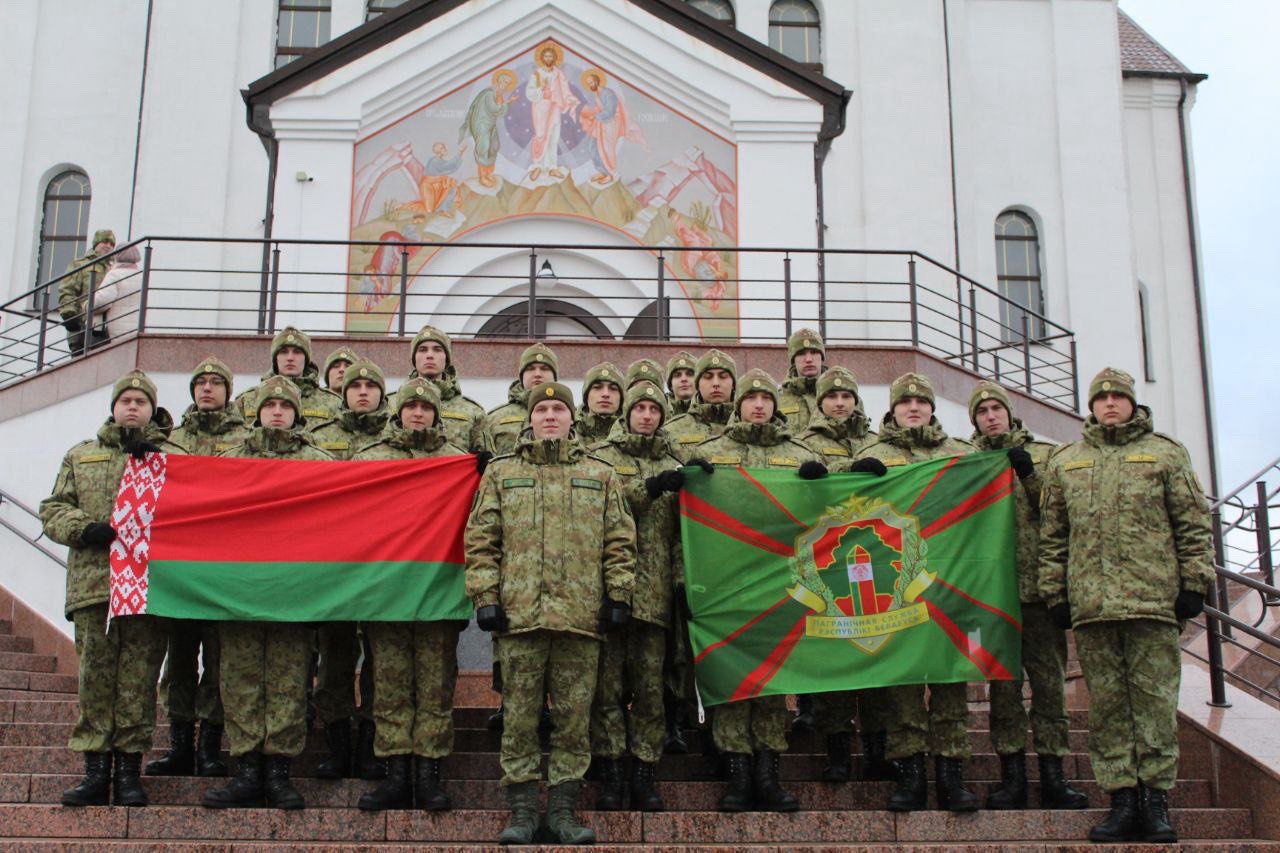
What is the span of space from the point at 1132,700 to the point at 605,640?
2.89 metres

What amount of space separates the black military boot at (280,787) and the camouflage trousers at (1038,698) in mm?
3952

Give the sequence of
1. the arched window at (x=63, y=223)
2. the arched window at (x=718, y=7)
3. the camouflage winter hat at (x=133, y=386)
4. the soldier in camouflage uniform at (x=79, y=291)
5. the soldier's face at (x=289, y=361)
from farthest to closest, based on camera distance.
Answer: the arched window at (x=718, y=7)
the arched window at (x=63, y=223)
the soldier in camouflage uniform at (x=79, y=291)
the soldier's face at (x=289, y=361)
the camouflage winter hat at (x=133, y=386)

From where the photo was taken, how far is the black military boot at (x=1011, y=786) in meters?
8.07

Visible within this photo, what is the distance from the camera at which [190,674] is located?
860cm

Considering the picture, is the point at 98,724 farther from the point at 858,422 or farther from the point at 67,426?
the point at 67,426

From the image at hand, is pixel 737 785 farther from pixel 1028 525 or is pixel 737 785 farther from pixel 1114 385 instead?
pixel 1114 385

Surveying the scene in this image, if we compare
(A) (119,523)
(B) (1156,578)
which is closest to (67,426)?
(A) (119,523)

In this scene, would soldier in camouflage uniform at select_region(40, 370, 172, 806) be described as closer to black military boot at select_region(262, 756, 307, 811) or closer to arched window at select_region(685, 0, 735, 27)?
black military boot at select_region(262, 756, 307, 811)

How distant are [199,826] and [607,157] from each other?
11.5 m

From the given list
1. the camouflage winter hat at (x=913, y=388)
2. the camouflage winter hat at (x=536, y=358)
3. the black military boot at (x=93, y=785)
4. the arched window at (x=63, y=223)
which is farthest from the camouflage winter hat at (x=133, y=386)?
the arched window at (x=63, y=223)

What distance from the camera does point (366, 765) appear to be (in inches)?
326

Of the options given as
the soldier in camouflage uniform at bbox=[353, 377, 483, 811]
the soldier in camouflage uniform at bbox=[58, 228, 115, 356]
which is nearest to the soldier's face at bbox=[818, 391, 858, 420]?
the soldier in camouflage uniform at bbox=[353, 377, 483, 811]

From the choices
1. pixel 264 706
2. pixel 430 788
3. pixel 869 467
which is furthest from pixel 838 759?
pixel 264 706

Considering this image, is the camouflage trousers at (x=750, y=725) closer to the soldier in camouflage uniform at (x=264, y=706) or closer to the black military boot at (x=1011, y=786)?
the black military boot at (x=1011, y=786)
